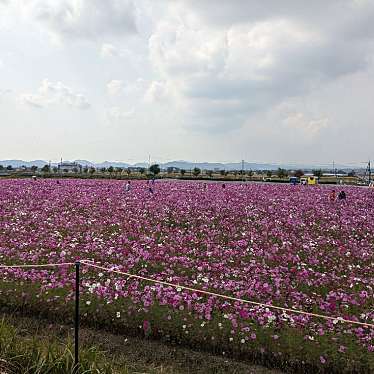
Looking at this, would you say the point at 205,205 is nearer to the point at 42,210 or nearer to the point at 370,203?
the point at 42,210

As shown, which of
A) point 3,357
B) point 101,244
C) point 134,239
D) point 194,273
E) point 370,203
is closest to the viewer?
point 3,357

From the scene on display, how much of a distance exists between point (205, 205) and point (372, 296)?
11.0 metres

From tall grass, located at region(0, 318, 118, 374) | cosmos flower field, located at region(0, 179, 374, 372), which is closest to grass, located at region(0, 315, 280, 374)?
tall grass, located at region(0, 318, 118, 374)

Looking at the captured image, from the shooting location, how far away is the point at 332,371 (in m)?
5.26

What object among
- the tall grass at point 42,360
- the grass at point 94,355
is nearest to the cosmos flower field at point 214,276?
the grass at point 94,355

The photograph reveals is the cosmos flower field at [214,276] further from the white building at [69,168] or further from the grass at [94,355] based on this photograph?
the white building at [69,168]

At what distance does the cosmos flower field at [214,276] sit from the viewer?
5.79 metres

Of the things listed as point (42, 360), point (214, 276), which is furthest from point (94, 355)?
point (214, 276)

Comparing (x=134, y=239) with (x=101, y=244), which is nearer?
(x=101, y=244)

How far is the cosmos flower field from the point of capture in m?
5.79

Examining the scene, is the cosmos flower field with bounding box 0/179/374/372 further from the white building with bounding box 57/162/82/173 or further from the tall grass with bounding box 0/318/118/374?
the white building with bounding box 57/162/82/173

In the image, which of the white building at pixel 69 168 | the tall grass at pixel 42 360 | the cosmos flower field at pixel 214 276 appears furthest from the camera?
the white building at pixel 69 168

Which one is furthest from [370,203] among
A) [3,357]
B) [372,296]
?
[3,357]

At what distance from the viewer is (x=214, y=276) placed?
8008 millimetres
